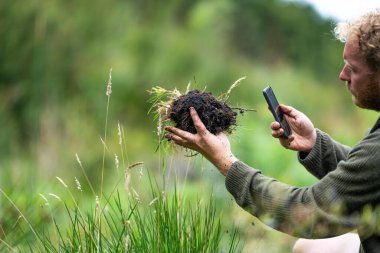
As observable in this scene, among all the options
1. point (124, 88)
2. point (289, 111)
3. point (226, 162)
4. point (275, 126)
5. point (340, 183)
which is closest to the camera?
point (340, 183)

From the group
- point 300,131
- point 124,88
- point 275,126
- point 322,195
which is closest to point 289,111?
point 300,131

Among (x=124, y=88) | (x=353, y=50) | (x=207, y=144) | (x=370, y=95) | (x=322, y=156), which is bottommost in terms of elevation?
(x=124, y=88)

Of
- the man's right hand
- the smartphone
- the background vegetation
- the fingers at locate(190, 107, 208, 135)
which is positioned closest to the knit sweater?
the fingers at locate(190, 107, 208, 135)

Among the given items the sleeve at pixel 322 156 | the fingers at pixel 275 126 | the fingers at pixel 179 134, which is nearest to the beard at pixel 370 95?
the fingers at pixel 275 126

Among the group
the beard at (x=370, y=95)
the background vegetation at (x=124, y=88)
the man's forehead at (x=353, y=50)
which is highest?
the man's forehead at (x=353, y=50)

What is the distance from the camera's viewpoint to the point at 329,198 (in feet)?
8.57

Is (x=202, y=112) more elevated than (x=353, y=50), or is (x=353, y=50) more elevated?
(x=353, y=50)

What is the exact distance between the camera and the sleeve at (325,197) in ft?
8.46

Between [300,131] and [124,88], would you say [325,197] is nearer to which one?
[300,131]

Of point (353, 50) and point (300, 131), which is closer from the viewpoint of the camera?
point (353, 50)

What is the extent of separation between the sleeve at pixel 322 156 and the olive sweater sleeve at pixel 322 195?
0.46 m

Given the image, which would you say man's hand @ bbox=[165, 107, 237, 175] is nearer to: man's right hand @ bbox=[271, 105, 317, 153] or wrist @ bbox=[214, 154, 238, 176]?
wrist @ bbox=[214, 154, 238, 176]

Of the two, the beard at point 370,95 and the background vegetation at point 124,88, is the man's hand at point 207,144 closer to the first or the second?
the beard at point 370,95

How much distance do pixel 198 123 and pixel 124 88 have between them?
9.23 meters
